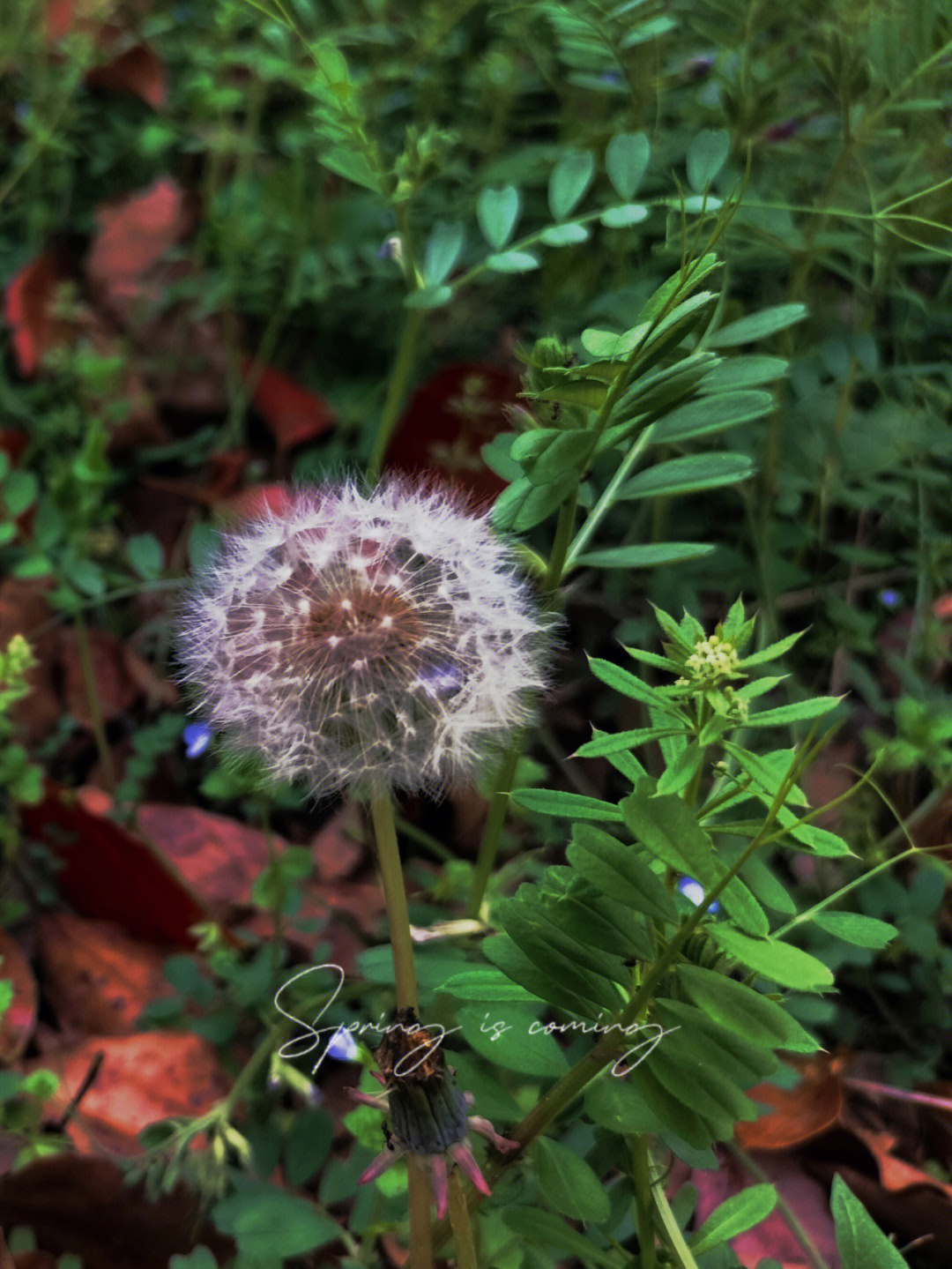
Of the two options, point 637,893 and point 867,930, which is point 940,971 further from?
point 637,893

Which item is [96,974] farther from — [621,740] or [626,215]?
[626,215]

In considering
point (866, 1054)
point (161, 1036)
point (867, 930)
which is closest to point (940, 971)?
point (866, 1054)

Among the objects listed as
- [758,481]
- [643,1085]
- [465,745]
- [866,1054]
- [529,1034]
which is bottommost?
[866,1054]

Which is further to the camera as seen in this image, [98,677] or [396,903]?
[98,677]

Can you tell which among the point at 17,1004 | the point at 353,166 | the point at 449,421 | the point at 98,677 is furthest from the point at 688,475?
the point at 98,677

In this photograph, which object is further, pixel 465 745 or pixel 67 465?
pixel 67 465

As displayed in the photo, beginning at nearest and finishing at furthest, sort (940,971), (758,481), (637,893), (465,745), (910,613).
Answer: (637,893) → (465,745) → (940,971) → (758,481) → (910,613)
